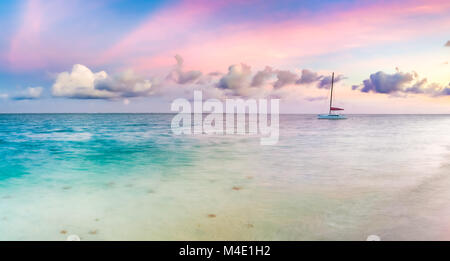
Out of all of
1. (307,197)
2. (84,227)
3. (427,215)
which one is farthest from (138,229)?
(427,215)

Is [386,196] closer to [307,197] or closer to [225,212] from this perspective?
[307,197]

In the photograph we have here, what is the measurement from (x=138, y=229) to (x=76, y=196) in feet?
8.94

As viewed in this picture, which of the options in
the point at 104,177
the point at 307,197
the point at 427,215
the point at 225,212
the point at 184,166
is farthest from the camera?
the point at 184,166

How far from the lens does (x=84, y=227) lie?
14.3 feet

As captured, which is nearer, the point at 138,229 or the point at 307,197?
the point at 138,229

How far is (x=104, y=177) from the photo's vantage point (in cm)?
791

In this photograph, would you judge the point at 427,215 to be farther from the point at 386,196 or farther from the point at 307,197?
the point at 307,197
